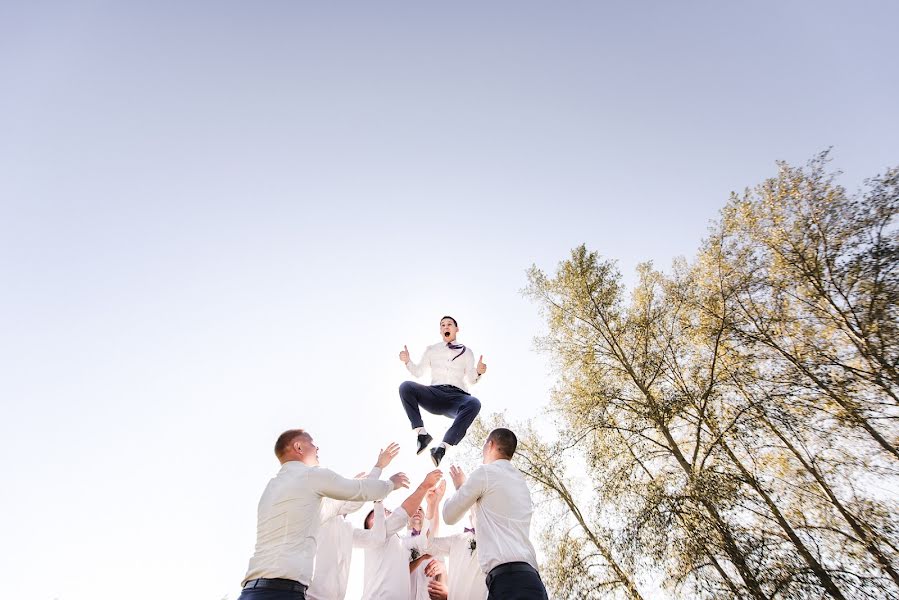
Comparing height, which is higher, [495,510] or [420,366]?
[420,366]

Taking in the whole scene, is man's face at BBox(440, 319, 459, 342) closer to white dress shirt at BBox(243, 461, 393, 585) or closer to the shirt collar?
white dress shirt at BBox(243, 461, 393, 585)

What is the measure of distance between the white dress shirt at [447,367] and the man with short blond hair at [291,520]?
2.08 m

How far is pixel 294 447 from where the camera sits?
364 centimetres

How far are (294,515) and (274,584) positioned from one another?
42cm

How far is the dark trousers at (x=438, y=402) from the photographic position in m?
5.18

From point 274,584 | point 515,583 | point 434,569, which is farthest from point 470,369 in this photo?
point 274,584

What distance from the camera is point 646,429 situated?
Answer: 998cm

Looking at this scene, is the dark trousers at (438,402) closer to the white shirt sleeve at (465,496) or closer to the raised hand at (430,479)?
the raised hand at (430,479)

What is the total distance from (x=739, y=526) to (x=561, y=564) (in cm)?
392

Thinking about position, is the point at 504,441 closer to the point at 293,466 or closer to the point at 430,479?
the point at 430,479

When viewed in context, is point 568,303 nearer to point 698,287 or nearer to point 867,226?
point 698,287

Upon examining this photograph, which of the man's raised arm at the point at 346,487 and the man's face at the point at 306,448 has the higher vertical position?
the man's face at the point at 306,448

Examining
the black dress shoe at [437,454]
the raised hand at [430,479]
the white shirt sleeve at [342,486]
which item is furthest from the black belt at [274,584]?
the black dress shoe at [437,454]

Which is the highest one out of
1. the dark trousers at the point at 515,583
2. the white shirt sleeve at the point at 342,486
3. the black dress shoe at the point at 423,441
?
the black dress shoe at the point at 423,441
